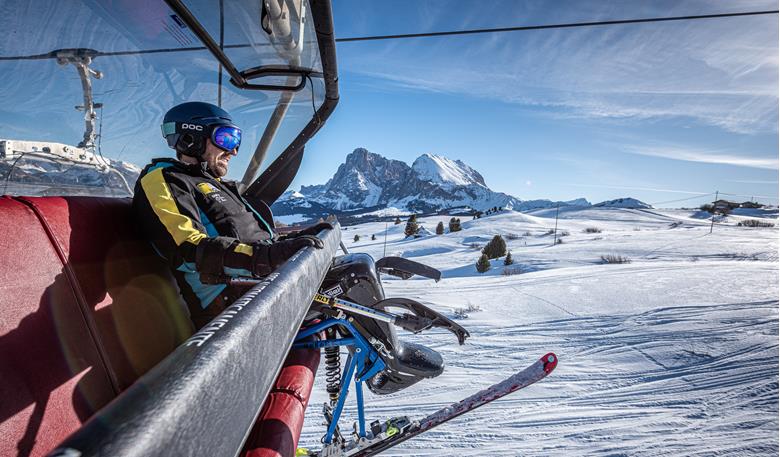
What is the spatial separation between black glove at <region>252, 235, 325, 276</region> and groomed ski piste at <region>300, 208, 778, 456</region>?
2116mm

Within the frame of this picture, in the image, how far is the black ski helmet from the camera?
2.36 meters

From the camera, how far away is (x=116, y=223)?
1.83 metres

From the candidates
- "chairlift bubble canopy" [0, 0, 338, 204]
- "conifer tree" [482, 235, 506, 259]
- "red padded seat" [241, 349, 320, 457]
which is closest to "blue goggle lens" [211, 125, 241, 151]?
"chairlift bubble canopy" [0, 0, 338, 204]

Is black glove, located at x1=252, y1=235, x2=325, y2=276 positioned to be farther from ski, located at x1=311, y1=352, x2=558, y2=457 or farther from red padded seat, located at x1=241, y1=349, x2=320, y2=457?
ski, located at x1=311, y1=352, x2=558, y2=457

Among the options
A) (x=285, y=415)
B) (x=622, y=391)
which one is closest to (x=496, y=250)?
(x=622, y=391)

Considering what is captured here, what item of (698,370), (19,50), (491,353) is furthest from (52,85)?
(698,370)

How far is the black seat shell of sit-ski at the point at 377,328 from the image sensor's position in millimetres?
2330

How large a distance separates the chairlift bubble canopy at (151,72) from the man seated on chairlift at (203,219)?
0.35m

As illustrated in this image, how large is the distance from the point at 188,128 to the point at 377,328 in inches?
69.8

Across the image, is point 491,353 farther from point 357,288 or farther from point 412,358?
point 357,288

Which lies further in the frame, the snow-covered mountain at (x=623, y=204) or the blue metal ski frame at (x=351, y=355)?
the snow-covered mountain at (x=623, y=204)

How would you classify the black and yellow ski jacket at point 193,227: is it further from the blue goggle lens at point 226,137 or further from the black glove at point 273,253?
the blue goggle lens at point 226,137

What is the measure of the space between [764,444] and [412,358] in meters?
2.51

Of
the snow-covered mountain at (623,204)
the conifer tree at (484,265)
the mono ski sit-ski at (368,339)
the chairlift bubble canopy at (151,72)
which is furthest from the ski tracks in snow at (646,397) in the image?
the snow-covered mountain at (623,204)
